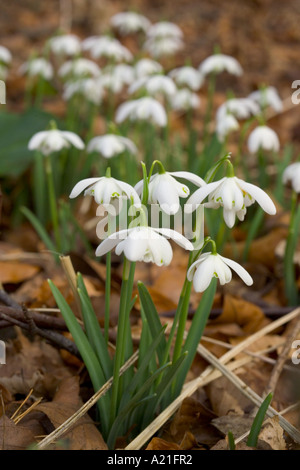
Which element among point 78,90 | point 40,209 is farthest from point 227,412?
point 78,90

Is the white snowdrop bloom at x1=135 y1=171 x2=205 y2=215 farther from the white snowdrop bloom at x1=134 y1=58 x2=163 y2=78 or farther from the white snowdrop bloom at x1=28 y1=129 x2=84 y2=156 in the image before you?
the white snowdrop bloom at x1=134 y1=58 x2=163 y2=78

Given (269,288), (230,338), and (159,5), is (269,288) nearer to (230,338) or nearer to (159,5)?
(230,338)

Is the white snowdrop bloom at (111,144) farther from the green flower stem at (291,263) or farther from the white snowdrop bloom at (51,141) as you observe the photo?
the green flower stem at (291,263)

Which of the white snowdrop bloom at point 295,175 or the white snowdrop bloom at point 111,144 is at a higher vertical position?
the white snowdrop bloom at point 111,144

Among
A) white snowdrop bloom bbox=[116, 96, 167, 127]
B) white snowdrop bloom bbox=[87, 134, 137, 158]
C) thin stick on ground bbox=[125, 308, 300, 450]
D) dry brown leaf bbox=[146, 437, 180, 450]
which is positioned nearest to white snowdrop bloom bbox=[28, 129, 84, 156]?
white snowdrop bloom bbox=[87, 134, 137, 158]

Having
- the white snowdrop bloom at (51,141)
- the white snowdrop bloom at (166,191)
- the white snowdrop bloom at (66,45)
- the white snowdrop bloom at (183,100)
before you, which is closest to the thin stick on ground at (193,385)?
the white snowdrop bloom at (166,191)

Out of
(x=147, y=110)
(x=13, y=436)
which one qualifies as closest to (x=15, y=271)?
(x=147, y=110)
